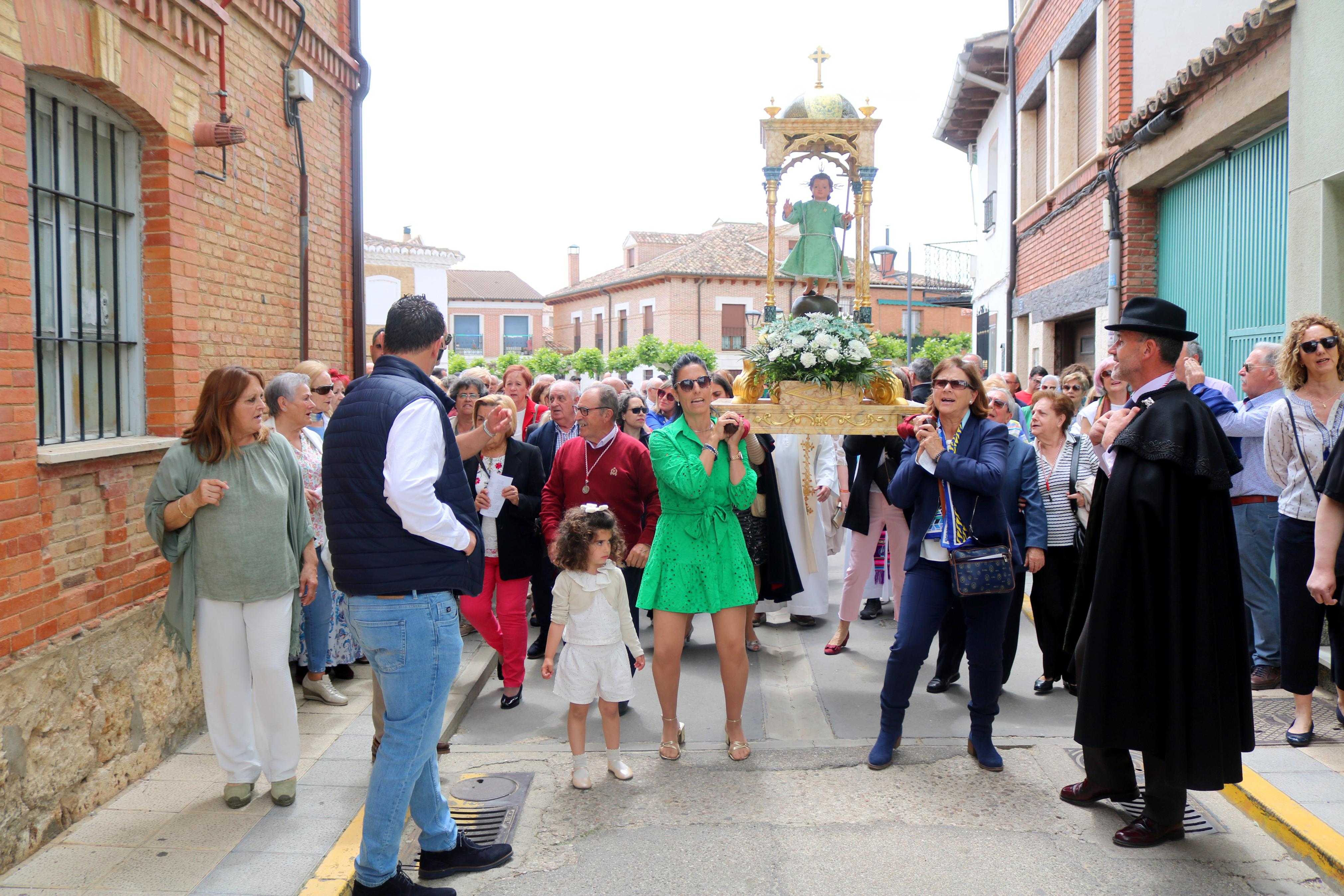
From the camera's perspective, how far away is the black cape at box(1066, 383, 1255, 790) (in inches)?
157

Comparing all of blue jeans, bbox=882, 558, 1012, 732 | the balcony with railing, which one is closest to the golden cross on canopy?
blue jeans, bbox=882, 558, 1012, 732

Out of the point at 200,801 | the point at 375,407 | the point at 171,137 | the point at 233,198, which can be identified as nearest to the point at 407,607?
the point at 375,407

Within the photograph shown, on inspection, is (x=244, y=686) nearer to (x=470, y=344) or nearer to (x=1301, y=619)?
(x=1301, y=619)

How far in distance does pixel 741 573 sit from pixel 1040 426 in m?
2.44

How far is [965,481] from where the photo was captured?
485 cm

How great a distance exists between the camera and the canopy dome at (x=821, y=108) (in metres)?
7.99

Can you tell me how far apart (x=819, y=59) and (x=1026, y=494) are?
4.25 metres

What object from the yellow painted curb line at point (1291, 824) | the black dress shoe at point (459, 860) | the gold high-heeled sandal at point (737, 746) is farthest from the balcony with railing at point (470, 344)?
the yellow painted curb line at point (1291, 824)

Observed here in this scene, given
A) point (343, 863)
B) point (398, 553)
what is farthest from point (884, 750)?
point (398, 553)

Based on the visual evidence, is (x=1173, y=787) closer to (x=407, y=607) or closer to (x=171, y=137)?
(x=407, y=607)

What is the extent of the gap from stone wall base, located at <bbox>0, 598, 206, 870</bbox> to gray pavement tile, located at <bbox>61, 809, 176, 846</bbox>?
0.20ft

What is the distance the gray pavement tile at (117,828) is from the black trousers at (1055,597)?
15.9 ft

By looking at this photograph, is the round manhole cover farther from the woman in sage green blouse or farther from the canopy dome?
the canopy dome

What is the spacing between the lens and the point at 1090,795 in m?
4.51
